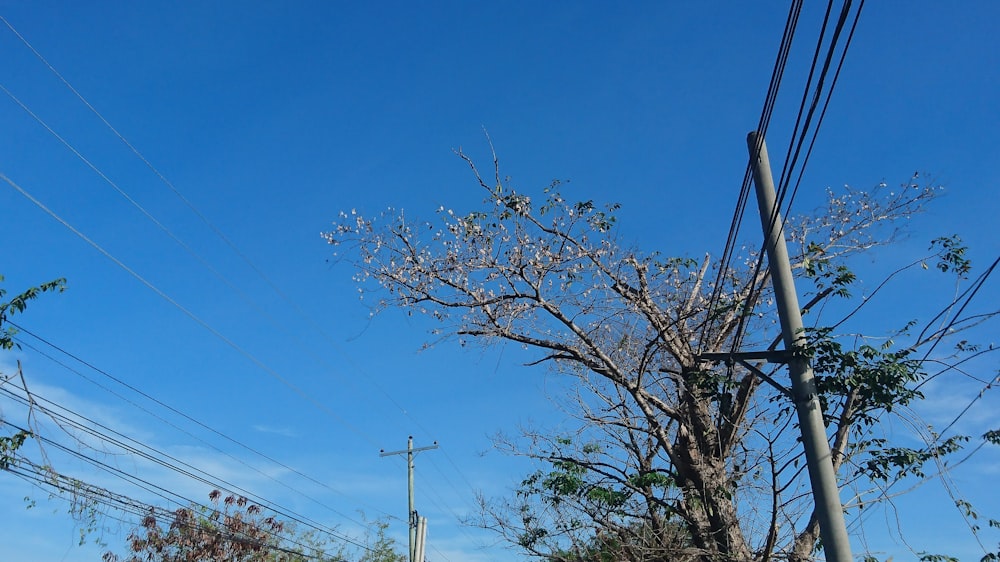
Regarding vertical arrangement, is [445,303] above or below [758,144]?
above

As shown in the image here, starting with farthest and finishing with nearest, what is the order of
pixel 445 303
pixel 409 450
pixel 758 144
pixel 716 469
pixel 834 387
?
pixel 409 450 < pixel 445 303 < pixel 716 469 < pixel 834 387 < pixel 758 144

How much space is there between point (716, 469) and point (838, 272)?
10.3 ft

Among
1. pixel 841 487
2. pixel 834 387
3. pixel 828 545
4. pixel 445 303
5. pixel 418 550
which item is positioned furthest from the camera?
pixel 418 550

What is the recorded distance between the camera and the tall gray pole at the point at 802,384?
634 centimetres

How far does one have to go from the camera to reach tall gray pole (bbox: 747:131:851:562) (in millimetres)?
6336

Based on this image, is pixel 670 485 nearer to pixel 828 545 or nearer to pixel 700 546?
pixel 700 546

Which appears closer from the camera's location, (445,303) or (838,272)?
(838,272)

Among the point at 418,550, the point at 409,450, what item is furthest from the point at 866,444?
the point at 409,450

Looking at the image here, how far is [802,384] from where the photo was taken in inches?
273

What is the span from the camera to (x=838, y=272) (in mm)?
9531

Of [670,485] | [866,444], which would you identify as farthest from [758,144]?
[670,485]

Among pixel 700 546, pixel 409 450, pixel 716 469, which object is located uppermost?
pixel 409 450

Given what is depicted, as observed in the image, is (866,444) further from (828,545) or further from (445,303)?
(445,303)

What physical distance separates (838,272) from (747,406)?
2390 millimetres
